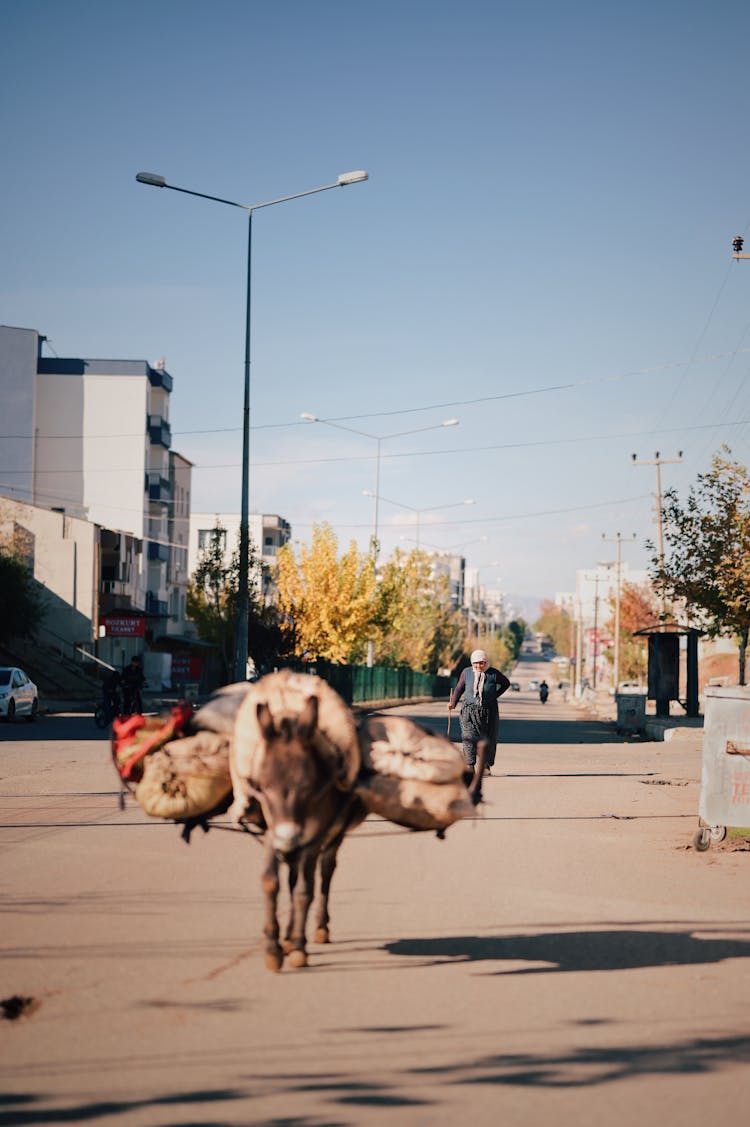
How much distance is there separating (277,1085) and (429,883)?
5.37 meters

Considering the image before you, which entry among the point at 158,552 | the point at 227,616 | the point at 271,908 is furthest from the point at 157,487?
the point at 271,908

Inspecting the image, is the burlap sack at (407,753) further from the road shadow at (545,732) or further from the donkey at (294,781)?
the road shadow at (545,732)

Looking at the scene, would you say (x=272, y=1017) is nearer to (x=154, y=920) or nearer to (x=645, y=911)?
(x=154, y=920)

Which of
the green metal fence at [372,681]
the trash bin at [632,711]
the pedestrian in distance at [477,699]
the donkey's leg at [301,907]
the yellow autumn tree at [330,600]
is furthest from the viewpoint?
the yellow autumn tree at [330,600]

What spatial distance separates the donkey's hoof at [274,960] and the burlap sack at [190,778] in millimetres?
1002

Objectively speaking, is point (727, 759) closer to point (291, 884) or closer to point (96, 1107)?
point (291, 884)

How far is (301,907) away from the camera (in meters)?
7.41

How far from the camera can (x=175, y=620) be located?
322 ft

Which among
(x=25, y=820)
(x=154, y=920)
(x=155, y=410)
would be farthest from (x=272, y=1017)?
(x=155, y=410)

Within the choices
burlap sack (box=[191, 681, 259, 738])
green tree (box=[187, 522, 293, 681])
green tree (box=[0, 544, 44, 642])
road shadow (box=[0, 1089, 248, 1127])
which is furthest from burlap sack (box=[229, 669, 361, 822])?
green tree (box=[0, 544, 44, 642])

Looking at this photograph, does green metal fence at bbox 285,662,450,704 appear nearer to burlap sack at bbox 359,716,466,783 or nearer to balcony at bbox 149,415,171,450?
balcony at bbox 149,415,171,450

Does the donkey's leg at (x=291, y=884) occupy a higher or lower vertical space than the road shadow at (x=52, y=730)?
higher

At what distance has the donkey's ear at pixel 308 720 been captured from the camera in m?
6.98

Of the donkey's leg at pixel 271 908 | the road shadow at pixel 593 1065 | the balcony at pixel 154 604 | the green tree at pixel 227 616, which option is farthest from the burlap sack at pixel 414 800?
the balcony at pixel 154 604
